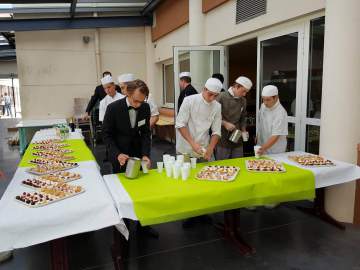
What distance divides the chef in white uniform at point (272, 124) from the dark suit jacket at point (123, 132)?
102cm

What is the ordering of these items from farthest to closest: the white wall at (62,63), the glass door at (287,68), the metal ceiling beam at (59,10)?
the white wall at (62,63), the metal ceiling beam at (59,10), the glass door at (287,68)

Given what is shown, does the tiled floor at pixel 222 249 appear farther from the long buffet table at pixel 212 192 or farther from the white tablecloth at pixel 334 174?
the white tablecloth at pixel 334 174

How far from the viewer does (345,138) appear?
2533 millimetres

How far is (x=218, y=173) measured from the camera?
207 centimetres

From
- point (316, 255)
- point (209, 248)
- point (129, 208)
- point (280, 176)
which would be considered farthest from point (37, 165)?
point (316, 255)

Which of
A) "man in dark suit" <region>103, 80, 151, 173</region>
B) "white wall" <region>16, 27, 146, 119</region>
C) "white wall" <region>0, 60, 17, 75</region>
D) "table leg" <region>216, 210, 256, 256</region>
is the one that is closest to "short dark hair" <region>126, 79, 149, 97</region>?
"man in dark suit" <region>103, 80, 151, 173</region>

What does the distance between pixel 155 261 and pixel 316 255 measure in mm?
1164

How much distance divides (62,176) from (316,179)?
70.0 inches

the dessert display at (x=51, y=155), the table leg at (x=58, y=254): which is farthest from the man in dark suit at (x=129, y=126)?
the table leg at (x=58, y=254)

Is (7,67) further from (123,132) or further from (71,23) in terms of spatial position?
(123,132)

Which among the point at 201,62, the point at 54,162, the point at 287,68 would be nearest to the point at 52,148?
the point at 54,162

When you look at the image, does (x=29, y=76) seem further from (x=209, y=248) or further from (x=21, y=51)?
(x=209, y=248)

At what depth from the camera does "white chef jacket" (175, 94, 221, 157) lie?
2.56 m

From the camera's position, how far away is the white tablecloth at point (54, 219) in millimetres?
1412
